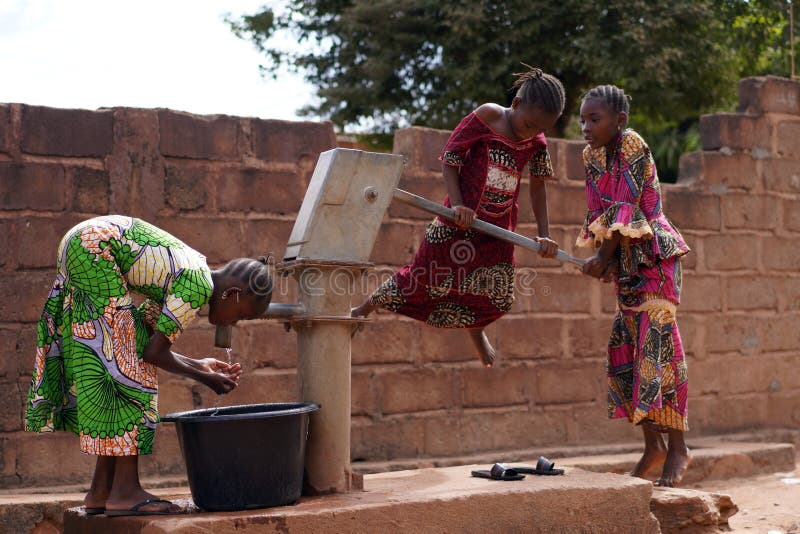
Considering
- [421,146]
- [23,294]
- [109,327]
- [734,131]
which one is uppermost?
[734,131]

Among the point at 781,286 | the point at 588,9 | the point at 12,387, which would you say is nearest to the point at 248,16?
the point at 588,9

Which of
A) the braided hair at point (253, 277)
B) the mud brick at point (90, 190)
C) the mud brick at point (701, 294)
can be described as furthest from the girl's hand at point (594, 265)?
the mud brick at point (701, 294)

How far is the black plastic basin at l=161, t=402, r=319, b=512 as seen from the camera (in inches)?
122

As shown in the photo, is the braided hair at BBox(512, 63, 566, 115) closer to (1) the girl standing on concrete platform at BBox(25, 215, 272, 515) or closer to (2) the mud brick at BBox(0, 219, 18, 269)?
(1) the girl standing on concrete platform at BBox(25, 215, 272, 515)

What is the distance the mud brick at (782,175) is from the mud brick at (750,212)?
0.39ft

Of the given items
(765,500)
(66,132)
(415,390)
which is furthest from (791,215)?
(66,132)

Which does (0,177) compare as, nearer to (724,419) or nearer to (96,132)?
(96,132)

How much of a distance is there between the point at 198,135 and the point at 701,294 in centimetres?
360

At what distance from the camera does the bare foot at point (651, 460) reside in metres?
4.39

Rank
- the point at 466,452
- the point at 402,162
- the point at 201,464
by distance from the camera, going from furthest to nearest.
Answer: the point at 466,452, the point at 402,162, the point at 201,464

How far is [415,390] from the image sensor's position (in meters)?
5.68

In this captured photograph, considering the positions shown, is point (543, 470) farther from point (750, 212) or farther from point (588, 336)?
point (750, 212)

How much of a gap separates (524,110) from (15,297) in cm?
261

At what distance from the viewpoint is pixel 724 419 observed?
6840 mm
